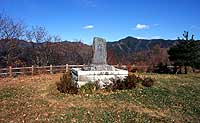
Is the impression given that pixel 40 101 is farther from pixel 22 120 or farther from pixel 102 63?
pixel 102 63

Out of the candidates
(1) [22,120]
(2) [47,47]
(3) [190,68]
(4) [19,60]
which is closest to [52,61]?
(2) [47,47]

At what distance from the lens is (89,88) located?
16.1 m

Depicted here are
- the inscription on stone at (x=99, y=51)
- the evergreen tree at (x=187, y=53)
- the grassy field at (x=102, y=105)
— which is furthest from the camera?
the evergreen tree at (x=187, y=53)

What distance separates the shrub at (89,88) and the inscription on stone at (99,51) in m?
1.98

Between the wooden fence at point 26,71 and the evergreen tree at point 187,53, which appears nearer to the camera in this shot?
the wooden fence at point 26,71

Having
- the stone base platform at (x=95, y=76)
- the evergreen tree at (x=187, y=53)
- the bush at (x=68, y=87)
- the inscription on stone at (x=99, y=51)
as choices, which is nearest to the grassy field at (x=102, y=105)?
the bush at (x=68, y=87)

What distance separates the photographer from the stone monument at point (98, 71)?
1655 cm

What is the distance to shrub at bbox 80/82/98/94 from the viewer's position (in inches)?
623

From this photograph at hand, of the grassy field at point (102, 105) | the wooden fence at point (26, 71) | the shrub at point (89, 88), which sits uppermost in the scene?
the wooden fence at point (26, 71)

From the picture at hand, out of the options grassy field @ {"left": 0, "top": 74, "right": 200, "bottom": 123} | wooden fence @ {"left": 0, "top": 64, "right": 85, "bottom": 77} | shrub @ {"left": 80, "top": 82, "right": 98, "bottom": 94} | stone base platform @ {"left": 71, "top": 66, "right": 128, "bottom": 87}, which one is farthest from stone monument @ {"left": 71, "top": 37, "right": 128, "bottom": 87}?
wooden fence @ {"left": 0, "top": 64, "right": 85, "bottom": 77}

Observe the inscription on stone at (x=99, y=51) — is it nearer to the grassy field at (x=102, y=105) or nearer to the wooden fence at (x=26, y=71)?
the grassy field at (x=102, y=105)

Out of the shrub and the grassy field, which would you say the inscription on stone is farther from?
the grassy field

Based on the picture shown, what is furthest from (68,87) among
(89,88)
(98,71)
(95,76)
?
(98,71)

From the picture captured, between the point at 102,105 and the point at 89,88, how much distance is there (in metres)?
3.18
